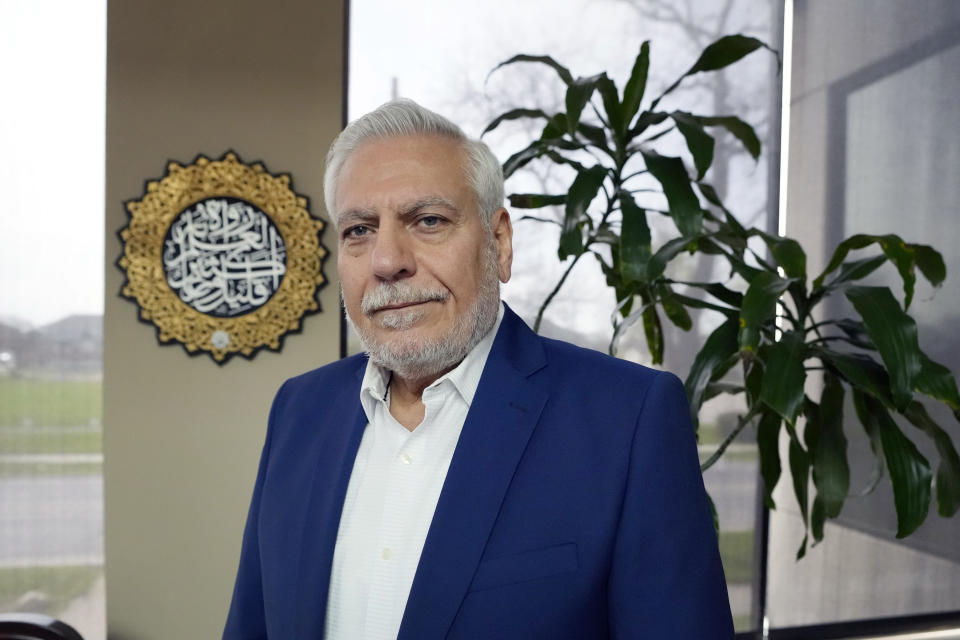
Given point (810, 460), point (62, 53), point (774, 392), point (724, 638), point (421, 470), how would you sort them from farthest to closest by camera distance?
1. point (62, 53)
2. point (810, 460)
3. point (774, 392)
4. point (421, 470)
5. point (724, 638)

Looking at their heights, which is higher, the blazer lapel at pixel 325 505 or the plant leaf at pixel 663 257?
the plant leaf at pixel 663 257

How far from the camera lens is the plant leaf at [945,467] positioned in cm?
183

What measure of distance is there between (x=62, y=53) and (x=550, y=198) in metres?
1.82

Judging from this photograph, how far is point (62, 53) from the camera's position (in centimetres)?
257

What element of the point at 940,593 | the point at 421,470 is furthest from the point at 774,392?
the point at 940,593

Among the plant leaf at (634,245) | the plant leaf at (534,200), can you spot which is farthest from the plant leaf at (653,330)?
the plant leaf at (534,200)

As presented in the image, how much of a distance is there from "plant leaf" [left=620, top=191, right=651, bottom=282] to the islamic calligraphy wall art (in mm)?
1247

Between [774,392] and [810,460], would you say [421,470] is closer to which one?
[774,392]

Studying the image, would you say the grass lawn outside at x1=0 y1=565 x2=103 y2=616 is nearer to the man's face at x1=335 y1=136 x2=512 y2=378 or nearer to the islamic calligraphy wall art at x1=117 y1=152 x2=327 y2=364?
the islamic calligraphy wall art at x1=117 y1=152 x2=327 y2=364

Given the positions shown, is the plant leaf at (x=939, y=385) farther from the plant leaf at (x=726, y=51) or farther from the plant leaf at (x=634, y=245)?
the plant leaf at (x=726, y=51)

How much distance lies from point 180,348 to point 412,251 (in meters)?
1.78

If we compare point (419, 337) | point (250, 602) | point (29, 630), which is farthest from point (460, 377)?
point (29, 630)

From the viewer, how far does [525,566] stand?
0.98 metres

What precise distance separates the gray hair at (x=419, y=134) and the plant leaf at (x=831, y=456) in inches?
45.8
